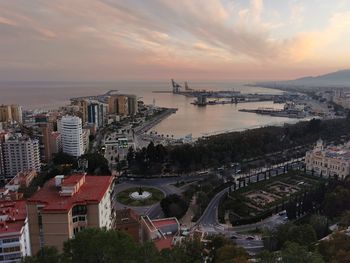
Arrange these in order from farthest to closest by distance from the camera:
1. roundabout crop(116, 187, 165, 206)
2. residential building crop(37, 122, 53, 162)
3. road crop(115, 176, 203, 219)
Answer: residential building crop(37, 122, 53, 162), roundabout crop(116, 187, 165, 206), road crop(115, 176, 203, 219)

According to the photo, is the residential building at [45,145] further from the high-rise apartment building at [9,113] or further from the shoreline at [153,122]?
the high-rise apartment building at [9,113]

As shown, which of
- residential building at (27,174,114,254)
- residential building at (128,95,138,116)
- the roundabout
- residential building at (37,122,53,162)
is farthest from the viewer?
residential building at (128,95,138,116)

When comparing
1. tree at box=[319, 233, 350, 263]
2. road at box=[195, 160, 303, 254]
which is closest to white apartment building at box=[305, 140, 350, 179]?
road at box=[195, 160, 303, 254]

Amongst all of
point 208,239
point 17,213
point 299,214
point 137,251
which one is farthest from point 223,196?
point 137,251

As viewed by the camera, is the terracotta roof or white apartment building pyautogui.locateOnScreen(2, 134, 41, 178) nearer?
the terracotta roof

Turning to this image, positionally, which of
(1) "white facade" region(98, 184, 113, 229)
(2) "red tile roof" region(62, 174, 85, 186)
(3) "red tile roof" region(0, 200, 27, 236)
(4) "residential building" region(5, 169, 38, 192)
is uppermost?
(2) "red tile roof" region(62, 174, 85, 186)

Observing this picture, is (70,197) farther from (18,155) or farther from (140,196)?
(18,155)

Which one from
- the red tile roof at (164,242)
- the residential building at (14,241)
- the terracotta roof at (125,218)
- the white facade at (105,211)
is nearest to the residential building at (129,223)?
the terracotta roof at (125,218)

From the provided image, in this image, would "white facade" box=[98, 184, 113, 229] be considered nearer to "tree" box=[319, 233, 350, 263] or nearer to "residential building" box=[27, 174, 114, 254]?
"residential building" box=[27, 174, 114, 254]
